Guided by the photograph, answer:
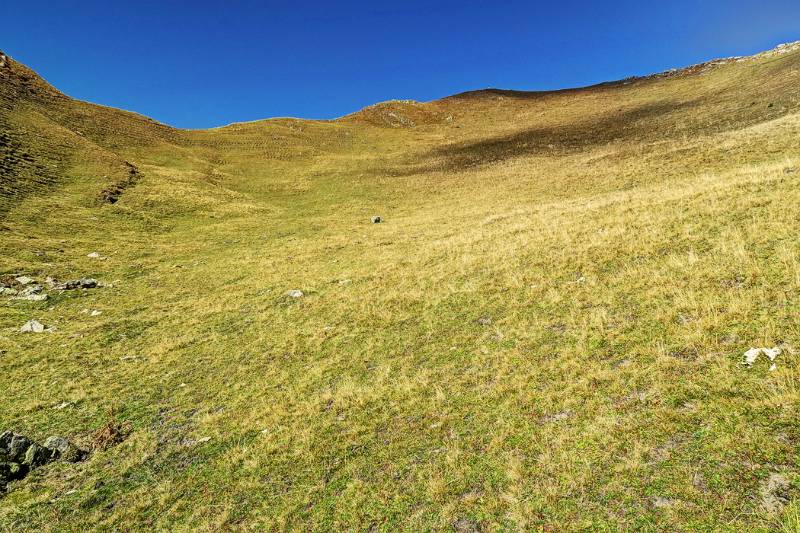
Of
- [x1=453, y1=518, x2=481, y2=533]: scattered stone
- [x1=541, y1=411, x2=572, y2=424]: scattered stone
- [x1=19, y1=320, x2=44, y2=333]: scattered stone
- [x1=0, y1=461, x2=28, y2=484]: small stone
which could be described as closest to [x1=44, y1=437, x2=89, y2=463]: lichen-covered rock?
[x1=0, y1=461, x2=28, y2=484]: small stone

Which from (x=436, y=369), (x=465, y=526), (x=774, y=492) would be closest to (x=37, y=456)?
(x=436, y=369)

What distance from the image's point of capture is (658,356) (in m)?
8.52

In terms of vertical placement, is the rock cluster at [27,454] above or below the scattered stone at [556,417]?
below

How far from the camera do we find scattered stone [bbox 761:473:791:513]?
494 cm

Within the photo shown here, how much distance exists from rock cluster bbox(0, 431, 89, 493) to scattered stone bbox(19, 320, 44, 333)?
32.1 ft

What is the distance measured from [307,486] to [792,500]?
7638 millimetres

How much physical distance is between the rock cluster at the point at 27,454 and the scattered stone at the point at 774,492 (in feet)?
45.8

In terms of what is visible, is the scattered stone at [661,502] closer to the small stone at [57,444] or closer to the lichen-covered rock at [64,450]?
the lichen-covered rock at [64,450]

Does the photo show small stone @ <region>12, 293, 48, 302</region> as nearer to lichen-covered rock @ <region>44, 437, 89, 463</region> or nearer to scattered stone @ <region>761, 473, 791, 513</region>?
lichen-covered rock @ <region>44, 437, 89, 463</region>

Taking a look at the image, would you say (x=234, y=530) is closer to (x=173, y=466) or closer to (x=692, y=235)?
(x=173, y=466)

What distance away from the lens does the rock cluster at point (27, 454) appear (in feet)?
31.0

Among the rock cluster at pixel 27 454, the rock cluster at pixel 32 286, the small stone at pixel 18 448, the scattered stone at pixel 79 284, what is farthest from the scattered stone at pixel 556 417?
the scattered stone at pixel 79 284

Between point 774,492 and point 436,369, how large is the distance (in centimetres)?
719

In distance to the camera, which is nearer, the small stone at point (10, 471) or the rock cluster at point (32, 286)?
the small stone at point (10, 471)
